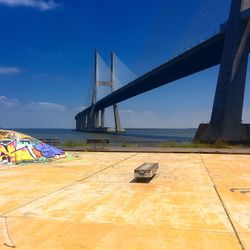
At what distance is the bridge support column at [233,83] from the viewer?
137 ft

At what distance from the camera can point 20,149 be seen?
17.1 m

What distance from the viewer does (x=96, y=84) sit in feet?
346

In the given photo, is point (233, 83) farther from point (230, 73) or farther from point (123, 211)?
point (123, 211)

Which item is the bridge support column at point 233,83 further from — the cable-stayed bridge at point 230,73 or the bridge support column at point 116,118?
the bridge support column at point 116,118

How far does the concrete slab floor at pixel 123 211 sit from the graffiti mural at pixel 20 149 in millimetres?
3612

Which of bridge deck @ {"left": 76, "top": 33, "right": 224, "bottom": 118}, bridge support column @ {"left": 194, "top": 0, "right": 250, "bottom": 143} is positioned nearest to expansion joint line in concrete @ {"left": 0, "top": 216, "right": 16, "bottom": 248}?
bridge support column @ {"left": 194, "top": 0, "right": 250, "bottom": 143}

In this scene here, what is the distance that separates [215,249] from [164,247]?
713 mm

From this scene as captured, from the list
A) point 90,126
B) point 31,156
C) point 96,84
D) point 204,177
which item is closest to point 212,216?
point 204,177

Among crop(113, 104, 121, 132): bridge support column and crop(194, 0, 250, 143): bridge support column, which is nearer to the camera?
crop(194, 0, 250, 143): bridge support column

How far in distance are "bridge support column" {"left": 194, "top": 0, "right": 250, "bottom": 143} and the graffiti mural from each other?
91.1ft

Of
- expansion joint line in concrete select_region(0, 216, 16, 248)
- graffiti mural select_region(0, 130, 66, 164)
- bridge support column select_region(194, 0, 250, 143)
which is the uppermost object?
bridge support column select_region(194, 0, 250, 143)

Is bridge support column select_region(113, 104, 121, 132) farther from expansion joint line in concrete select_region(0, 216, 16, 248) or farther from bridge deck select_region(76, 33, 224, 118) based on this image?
expansion joint line in concrete select_region(0, 216, 16, 248)

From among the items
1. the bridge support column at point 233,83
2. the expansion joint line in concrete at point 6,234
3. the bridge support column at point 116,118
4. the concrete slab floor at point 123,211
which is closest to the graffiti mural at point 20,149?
the concrete slab floor at point 123,211

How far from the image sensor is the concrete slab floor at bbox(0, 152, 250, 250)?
575cm
